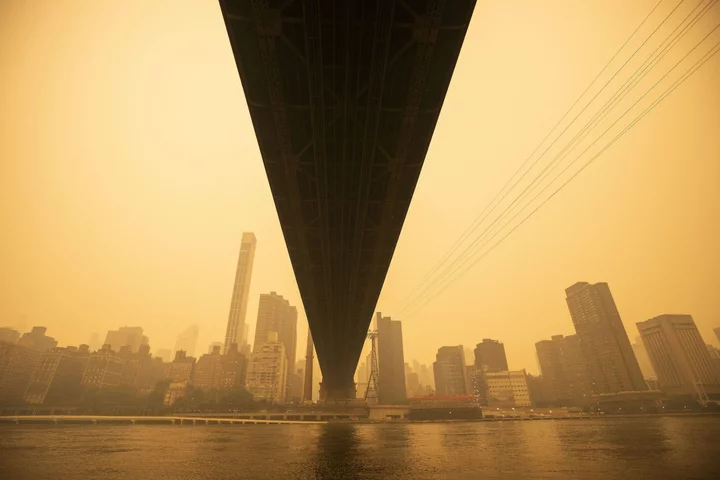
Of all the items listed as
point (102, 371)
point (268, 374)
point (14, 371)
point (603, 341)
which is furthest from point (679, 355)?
point (14, 371)

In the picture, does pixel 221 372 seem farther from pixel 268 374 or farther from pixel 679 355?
pixel 679 355

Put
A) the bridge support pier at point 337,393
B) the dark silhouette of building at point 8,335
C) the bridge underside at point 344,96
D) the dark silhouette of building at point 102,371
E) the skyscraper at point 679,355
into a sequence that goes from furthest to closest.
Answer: the dark silhouette of building at point 8,335
the skyscraper at point 679,355
the dark silhouette of building at point 102,371
the bridge support pier at point 337,393
the bridge underside at point 344,96

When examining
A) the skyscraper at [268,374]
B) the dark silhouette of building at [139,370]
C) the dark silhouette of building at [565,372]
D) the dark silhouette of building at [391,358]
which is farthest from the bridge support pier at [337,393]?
the dark silhouette of building at [565,372]

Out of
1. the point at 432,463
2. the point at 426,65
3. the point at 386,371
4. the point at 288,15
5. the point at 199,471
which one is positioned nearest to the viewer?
the point at 288,15

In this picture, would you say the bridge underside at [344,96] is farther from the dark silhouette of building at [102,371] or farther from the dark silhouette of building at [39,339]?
the dark silhouette of building at [39,339]

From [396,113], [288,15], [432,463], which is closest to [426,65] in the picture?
[396,113]

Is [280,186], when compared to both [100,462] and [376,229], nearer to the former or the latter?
[376,229]

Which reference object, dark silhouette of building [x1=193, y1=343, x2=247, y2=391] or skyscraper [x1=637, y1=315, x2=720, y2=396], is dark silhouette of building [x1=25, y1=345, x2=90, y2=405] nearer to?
dark silhouette of building [x1=193, y1=343, x2=247, y2=391]
